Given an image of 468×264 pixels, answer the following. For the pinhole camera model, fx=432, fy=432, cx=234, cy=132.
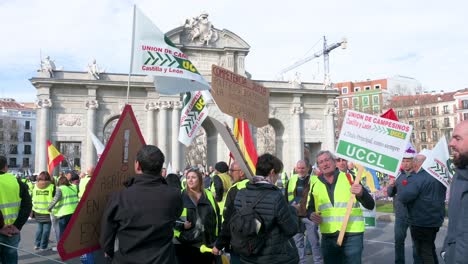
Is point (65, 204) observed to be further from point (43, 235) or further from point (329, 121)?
point (329, 121)

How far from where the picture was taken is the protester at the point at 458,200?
288 centimetres

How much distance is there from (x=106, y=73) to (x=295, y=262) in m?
31.7

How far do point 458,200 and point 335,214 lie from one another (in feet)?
8.40

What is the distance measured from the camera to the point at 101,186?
3740 mm

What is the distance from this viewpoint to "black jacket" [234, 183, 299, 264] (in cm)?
405

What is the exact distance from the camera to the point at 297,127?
36.8 m

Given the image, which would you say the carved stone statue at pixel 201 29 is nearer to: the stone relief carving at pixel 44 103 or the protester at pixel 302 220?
the stone relief carving at pixel 44 103

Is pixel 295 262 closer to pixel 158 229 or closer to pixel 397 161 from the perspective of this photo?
pixel 158 229

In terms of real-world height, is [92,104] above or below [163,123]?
above

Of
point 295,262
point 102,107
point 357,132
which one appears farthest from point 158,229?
point 102,107

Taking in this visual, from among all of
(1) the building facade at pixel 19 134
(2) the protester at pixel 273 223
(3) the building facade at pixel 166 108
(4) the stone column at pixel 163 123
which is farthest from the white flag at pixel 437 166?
(1) the building facade at pixel 19 134

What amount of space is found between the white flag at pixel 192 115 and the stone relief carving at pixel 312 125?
99.2ft

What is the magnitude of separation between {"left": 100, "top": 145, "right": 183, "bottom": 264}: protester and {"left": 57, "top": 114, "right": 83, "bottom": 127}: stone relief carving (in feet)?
101

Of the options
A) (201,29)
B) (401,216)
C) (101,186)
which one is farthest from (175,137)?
(101,186)
